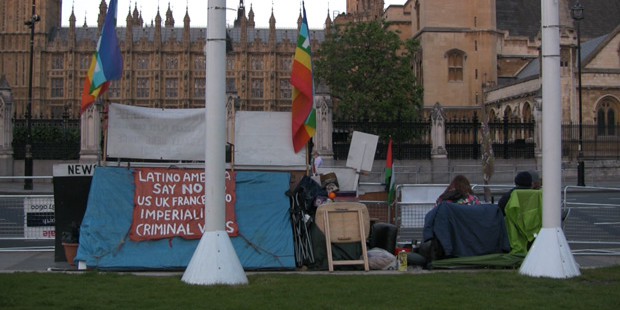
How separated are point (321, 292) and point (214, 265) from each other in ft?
3.93

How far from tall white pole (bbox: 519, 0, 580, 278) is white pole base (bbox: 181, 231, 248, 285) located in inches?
122

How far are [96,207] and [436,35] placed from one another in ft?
134

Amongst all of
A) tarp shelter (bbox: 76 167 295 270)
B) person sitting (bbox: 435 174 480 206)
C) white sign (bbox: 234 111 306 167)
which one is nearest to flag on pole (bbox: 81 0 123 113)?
tarp shelter (bbox: 76 167 295 270)

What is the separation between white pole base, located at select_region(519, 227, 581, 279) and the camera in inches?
317

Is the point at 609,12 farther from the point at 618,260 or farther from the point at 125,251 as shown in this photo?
the point at 125,251

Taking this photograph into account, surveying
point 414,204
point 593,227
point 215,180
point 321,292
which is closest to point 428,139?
point 593,227

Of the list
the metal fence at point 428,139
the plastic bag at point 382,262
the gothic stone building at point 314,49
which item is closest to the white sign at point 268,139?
the plastic bag at point 382,262

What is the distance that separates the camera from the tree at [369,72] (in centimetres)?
3684

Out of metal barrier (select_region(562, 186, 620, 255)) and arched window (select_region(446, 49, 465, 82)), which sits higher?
arched window (select_region(446, 49, 465, 82))

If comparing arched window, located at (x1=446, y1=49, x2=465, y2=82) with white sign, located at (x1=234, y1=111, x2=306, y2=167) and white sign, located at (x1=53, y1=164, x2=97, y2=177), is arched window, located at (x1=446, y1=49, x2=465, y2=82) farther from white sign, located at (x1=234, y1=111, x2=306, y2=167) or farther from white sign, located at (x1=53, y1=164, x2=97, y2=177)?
white sign, located at (x1=53, y1=164, x2=97, y2=177)

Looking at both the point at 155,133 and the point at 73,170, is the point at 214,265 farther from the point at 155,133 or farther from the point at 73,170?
the point at 73,170

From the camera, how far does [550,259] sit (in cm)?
810

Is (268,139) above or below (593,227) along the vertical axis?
above

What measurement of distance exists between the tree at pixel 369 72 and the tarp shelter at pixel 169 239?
2761cm
